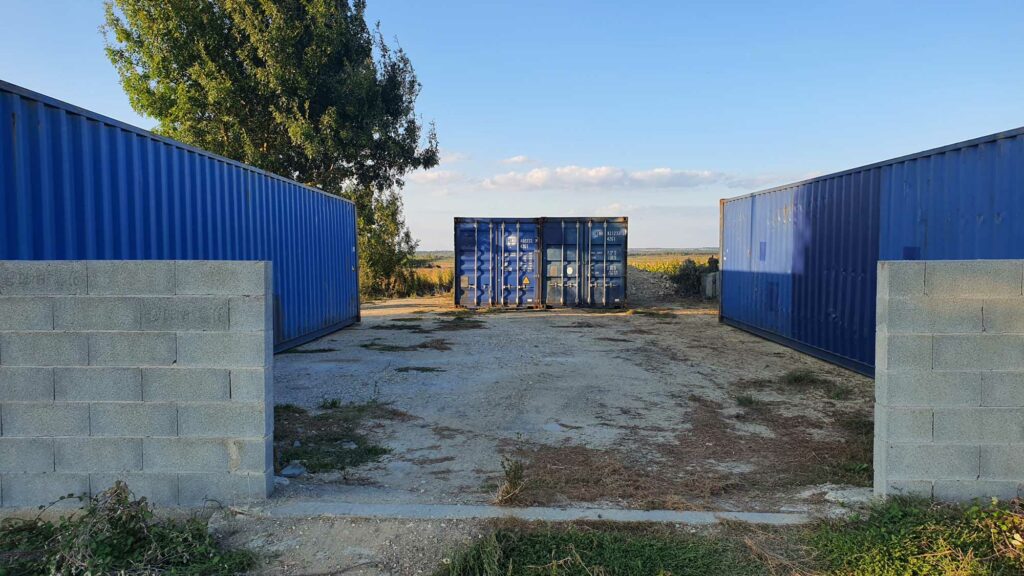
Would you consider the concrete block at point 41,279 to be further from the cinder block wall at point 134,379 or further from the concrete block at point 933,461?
the concrete block at point 933,461

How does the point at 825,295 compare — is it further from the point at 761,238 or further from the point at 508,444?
the point at 508,444

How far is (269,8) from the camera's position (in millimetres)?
18734

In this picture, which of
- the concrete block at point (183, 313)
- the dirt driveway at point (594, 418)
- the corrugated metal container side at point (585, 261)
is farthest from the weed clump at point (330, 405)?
the corrugated metal container side at point (585, 261)

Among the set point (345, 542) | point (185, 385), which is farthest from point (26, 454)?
point (345, 542)

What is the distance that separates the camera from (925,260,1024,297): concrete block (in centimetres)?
407

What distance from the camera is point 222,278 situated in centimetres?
415

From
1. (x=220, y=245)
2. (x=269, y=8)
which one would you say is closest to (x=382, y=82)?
(x=269, y=8)

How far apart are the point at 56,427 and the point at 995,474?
631 centimetres

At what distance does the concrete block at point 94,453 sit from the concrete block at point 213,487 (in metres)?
0.38

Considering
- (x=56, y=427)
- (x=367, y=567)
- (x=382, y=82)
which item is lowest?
(x=367, y=567)

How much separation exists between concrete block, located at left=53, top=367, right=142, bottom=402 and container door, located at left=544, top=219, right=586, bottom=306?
15.8m

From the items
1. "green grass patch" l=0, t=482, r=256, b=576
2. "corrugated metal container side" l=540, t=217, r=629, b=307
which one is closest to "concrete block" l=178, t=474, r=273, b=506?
"green grass patch" l=0, t=482, r=256, b=576

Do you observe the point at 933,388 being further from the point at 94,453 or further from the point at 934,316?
the point at 94,453

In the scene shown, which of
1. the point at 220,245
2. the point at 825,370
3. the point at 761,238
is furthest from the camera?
the point at 761,238
